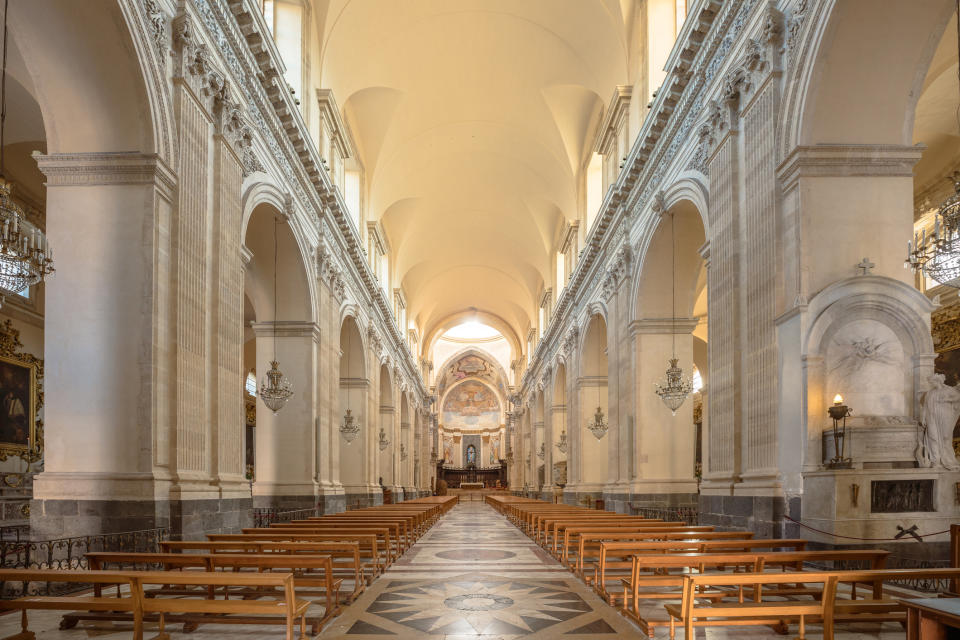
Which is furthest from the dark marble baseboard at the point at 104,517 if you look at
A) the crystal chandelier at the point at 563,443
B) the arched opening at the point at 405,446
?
the arched opening at the point at 405,446

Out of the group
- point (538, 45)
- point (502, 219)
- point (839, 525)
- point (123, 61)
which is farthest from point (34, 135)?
point (502, 219)

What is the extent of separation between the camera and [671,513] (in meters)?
17.0

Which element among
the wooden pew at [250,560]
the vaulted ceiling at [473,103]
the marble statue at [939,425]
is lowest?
the wooden pew at [250,560]

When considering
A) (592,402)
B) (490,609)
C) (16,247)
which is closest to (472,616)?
(490,609)

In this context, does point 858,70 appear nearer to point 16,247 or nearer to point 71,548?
point 16,247

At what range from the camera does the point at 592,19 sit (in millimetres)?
20000

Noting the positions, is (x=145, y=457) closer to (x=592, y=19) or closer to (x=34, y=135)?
(x=34, y=135)

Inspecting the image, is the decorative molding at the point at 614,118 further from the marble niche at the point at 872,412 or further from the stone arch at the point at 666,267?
the marble niche at the point at 872,412

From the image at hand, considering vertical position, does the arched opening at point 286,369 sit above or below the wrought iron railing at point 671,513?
above

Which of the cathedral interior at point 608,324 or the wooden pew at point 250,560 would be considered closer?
the wooden pew at point 250,560

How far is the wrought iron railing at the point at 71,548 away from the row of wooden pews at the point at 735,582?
5.08m

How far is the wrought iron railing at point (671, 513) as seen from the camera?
16.4m

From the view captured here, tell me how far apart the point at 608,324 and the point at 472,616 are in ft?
53.1

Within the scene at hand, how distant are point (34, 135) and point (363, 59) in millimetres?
8504
